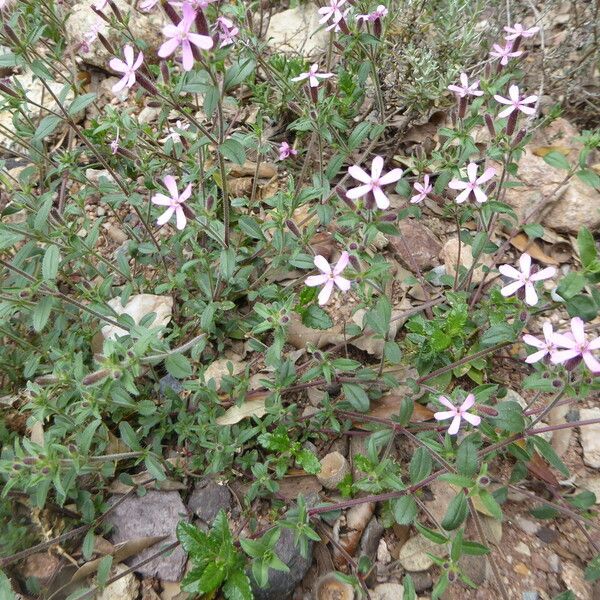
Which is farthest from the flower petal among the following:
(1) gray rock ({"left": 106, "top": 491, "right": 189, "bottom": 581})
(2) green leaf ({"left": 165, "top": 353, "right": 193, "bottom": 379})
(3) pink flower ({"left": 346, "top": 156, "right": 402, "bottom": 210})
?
(1) gray rock ({"left": 106, "top": 491, "right": 189, "bottom": 581})

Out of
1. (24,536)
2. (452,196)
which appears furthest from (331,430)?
(452,196)

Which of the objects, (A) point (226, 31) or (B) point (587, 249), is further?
(A) point (226, 31)

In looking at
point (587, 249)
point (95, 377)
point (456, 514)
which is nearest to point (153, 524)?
point (95, 377)

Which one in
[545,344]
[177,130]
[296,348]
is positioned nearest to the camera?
[545,344]

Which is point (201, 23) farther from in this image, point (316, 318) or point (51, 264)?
point (316, 318)

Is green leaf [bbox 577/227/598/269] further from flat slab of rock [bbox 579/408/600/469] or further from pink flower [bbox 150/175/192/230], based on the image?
pink flower [bbox 150/175/192/230]

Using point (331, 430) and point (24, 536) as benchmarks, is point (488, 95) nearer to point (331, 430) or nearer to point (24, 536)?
point (331, 430)

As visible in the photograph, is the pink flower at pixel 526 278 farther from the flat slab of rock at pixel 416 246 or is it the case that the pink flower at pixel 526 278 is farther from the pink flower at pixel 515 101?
the flat slab of rock at pixel 416 246
